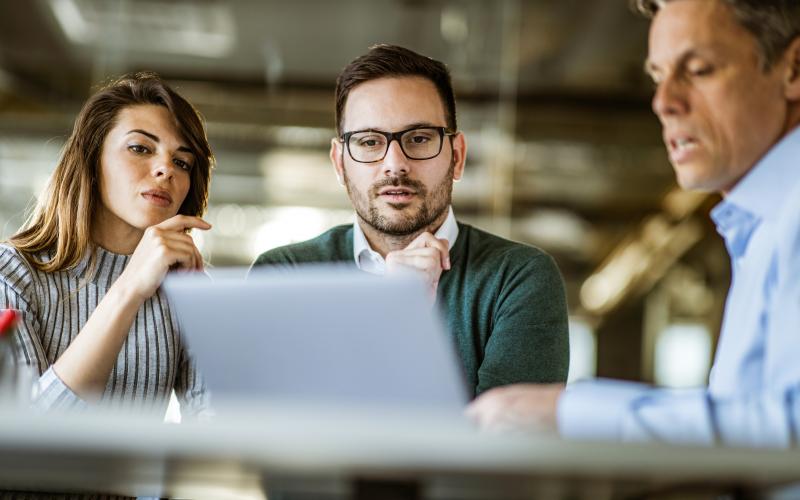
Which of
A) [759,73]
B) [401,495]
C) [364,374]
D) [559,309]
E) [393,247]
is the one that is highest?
[759,73]

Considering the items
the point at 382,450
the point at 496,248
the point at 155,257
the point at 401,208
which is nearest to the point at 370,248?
→ the point at 401,208

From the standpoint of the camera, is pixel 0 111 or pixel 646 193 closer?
pixel 0 111

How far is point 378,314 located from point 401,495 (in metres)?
0.17

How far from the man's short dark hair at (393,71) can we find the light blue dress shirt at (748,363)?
2.34ft

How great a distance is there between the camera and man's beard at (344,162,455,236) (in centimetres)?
166

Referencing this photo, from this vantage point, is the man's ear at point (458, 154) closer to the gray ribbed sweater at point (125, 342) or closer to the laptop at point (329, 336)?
the gray ribbed sweater at point (125, 342)

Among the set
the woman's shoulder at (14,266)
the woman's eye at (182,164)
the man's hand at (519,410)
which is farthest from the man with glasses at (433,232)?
the man's hand at (519,410)

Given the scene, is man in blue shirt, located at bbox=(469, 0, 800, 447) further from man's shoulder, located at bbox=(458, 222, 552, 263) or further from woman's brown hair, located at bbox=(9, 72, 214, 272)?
woman's brown hair, located at bbox=(9, 72, 214, 272)

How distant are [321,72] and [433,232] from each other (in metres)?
4.19

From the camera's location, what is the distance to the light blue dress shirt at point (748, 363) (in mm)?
863

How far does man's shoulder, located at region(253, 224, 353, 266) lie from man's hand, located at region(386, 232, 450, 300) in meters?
0.30

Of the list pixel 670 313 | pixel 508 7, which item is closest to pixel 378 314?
pixel 508 7

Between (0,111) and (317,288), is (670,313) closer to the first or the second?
(0,111)

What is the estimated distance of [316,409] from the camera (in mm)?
679
